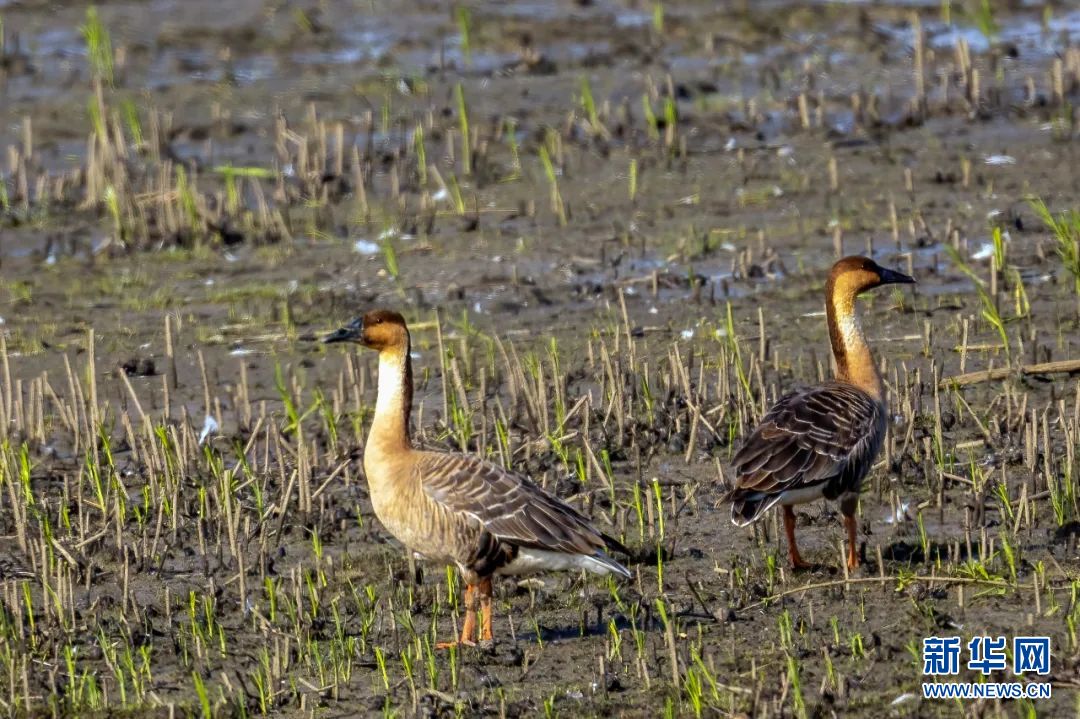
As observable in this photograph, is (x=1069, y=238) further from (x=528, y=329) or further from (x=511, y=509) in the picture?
(x=511, y=509)

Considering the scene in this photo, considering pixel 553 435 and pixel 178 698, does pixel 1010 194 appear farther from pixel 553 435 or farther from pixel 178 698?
pixel 178 698

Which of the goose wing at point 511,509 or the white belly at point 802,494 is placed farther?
the white belly at point 802,494

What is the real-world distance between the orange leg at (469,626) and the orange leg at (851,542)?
62.5 inches

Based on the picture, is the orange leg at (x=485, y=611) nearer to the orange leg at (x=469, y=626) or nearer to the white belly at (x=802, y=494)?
the orange leg at (x=469, y=626)

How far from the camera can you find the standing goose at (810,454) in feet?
Result: 24.7

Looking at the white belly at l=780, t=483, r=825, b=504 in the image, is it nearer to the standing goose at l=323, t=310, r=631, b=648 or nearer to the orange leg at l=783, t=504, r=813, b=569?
the orange leg at l=783, t=504, r=813, b=569

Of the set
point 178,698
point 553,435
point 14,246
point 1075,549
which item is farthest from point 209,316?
point 1075,549

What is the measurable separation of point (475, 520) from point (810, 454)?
147 cm

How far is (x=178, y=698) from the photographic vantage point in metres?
6.84

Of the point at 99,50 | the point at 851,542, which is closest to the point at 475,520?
the point at 851,542

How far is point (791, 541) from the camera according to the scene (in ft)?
25.3

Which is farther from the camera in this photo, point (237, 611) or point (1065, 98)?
point (1065, 98)

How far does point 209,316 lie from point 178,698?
5772 mm

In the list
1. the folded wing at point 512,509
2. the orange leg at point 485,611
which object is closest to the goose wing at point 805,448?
the folded wing at point 512,509
